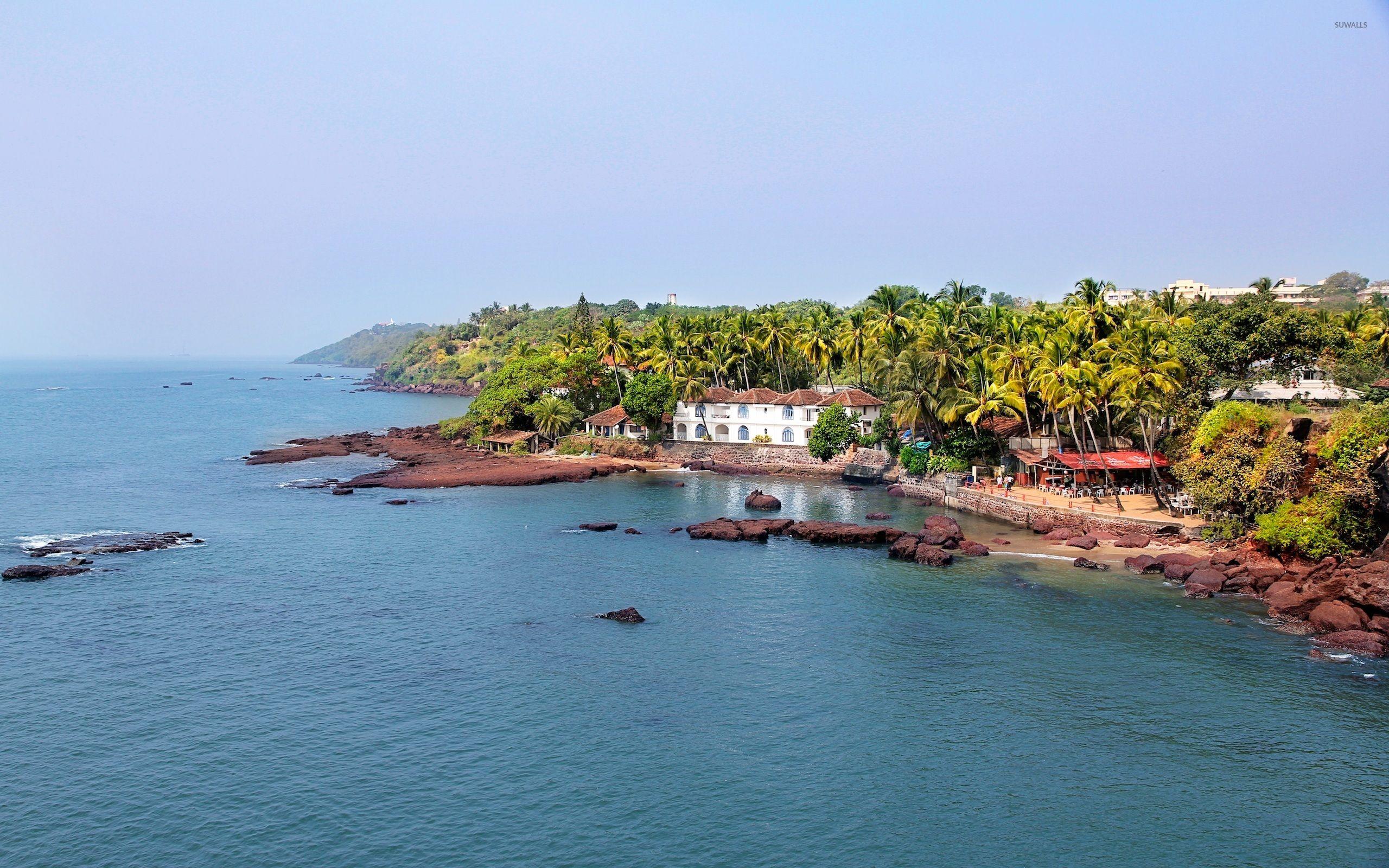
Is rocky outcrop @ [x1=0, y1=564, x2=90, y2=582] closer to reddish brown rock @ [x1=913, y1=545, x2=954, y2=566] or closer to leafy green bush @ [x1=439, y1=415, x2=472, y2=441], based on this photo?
reddish brown rock @ [x1=913, y1=545, x2=954, y2=566]

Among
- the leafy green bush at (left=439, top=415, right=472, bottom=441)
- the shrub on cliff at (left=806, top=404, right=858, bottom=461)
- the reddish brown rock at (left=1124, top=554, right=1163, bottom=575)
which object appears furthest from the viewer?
the leafy green bush at (left=439, top=415, right=472, bottom=441)

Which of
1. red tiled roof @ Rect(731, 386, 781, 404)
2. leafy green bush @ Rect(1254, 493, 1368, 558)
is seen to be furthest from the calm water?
red tiled roof @ Rect(731, 386, 781, 404)

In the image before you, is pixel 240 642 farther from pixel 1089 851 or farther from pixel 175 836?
pixel 1089 851

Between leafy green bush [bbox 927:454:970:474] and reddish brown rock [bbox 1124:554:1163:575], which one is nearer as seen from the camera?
reddish brown rock [bbox 1124:554:1163:575]

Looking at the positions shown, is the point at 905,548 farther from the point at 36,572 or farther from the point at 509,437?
the point at 509,437

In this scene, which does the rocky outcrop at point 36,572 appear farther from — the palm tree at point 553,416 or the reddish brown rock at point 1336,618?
the reddish brown rock at point 1336,618

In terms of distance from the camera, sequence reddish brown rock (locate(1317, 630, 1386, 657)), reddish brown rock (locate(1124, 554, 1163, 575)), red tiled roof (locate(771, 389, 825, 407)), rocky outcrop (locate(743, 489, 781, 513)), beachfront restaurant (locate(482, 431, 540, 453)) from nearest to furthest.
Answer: reddish brown rock (locate(1317, 630, 1386, 657)) < reddish brown rock (locate(1124, 554, 1163, 575)) < rocky outcrop (locate(743, 489, 781, 513)) < red tiled roof (locate(771, 389, 825, 407)) < beachfront restaurant (locate(482, 431, 540, 453))

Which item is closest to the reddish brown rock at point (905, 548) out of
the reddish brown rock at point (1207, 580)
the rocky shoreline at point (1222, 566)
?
the rocky shoreline at point (1222, 566)
